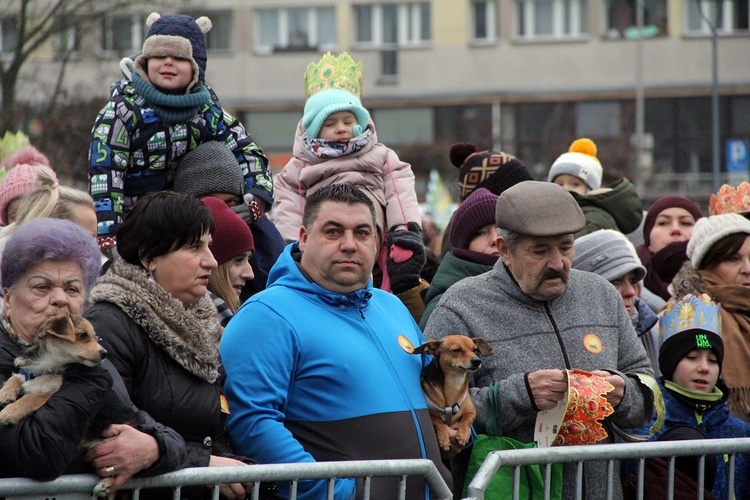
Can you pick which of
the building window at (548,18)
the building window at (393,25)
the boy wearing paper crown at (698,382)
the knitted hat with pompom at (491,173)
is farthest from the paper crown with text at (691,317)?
the building window at (393,25)

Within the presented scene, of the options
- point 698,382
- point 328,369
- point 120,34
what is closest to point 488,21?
point 120,34

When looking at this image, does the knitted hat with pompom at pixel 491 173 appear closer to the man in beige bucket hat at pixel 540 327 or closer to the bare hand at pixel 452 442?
the man in beige bucket hat at pixel 540 327

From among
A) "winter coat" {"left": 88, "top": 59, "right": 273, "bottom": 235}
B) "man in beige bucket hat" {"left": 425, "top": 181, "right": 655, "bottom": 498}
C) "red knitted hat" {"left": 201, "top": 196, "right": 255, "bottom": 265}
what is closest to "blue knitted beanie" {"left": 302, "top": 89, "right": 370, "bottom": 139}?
"winter coat" {"left": 88, "top": 59, "right": 273, "bottom": 235}

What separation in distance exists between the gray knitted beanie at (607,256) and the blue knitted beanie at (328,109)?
1.32 meters

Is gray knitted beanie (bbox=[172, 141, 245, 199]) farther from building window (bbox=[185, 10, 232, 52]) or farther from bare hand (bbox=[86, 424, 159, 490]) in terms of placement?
building window (bbox=[185, 10, 232, 52])

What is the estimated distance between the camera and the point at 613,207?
6.88m

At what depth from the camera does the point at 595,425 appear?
4.44 metres

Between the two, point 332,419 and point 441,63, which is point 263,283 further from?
point 441,63

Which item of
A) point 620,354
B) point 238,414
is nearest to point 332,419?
point 238,414

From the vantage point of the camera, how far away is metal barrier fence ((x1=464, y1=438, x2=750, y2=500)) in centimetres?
402

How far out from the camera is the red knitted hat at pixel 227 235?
496 cm

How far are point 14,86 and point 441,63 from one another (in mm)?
23958

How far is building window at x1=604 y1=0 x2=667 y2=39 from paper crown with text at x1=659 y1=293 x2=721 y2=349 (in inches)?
1449

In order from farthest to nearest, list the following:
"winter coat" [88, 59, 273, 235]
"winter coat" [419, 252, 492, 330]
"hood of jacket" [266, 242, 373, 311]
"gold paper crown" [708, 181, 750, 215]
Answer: "gold paper crown" [708, 181, 750, 215] < "winter coat" [88, 59, 273, 235] < "winter coat" [419, 252, 492, 330] < "hood of jacket" [266, 242, 373, 311]
